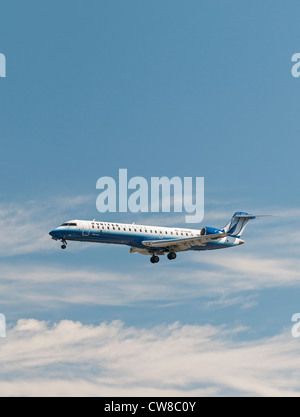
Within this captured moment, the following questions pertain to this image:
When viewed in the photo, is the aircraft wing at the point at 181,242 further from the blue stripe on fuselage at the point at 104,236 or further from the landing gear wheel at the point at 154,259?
the landing gear wheel at the point at 154,259

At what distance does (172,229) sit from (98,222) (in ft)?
45.2

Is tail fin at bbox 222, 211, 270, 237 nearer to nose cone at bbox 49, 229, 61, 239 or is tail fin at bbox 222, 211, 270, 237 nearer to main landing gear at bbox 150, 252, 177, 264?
main landing gear at bbox 150, 252, 177, 264

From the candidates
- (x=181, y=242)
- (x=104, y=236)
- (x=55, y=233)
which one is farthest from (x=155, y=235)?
(x=55, y=233)

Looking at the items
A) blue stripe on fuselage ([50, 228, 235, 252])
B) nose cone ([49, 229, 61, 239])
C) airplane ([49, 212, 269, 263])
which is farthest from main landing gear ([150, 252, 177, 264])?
nose cone ([49, 229, 61, 239])

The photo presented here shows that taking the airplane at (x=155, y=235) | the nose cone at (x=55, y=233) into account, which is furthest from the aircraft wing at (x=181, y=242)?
the nose cone at (x=55, y=233)

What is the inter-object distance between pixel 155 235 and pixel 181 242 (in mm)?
3742

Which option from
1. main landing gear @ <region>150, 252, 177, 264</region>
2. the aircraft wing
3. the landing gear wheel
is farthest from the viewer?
the landing gear wheel

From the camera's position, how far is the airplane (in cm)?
10806

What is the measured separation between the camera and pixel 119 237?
110500 millimetres
